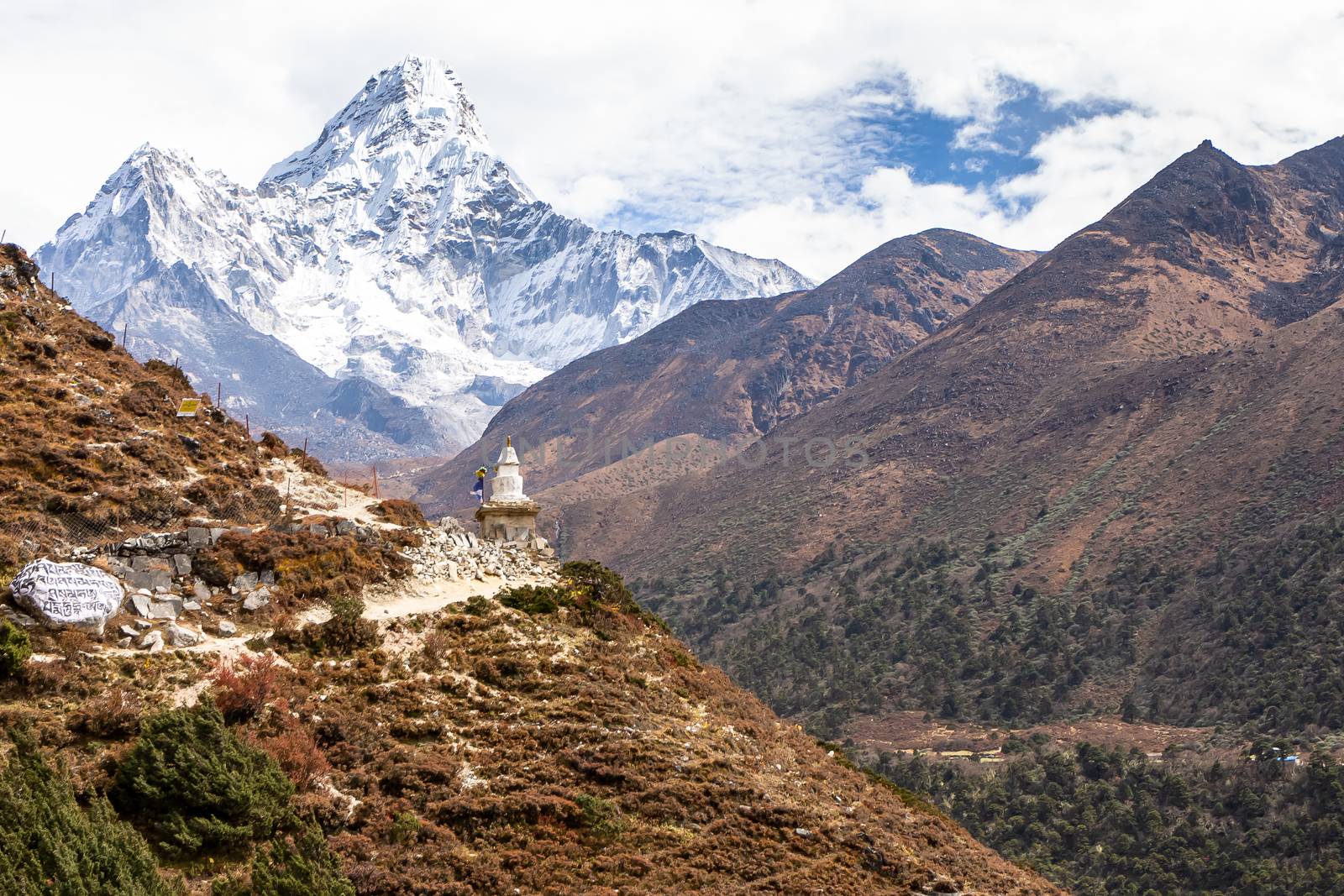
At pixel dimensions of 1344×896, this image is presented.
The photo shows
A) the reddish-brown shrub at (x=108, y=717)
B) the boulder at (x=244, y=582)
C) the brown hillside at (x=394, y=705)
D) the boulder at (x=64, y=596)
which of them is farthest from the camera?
the boulder at (x=244, y=582)

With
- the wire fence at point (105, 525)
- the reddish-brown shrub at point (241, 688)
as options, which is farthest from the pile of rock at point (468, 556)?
the reddish-brown shrub at point (241, 688)

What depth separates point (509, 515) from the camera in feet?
132

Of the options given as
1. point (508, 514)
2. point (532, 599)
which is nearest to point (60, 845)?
point (532, 599)

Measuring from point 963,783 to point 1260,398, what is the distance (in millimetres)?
69552

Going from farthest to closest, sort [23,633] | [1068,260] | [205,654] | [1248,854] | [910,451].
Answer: [1068,260]
[910,451]
[1248,854]
[205,654]
[23,633]

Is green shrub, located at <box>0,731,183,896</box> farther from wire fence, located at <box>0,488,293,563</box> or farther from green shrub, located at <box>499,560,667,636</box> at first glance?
green shrub, located at <box>499,560,667,636</box>

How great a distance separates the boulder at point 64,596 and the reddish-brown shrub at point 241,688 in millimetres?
2549

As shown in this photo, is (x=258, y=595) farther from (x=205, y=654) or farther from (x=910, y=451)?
(x=910, y=451)

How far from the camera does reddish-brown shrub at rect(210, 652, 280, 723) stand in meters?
23.9

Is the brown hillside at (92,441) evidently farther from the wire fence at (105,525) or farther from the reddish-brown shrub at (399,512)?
the reddish-brown shrub at (399,512)

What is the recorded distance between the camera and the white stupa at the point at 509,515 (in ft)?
132

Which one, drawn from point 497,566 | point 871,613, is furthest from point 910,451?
point 497,566

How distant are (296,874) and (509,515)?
21.8 metres

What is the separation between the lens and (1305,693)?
76688 millimetres
